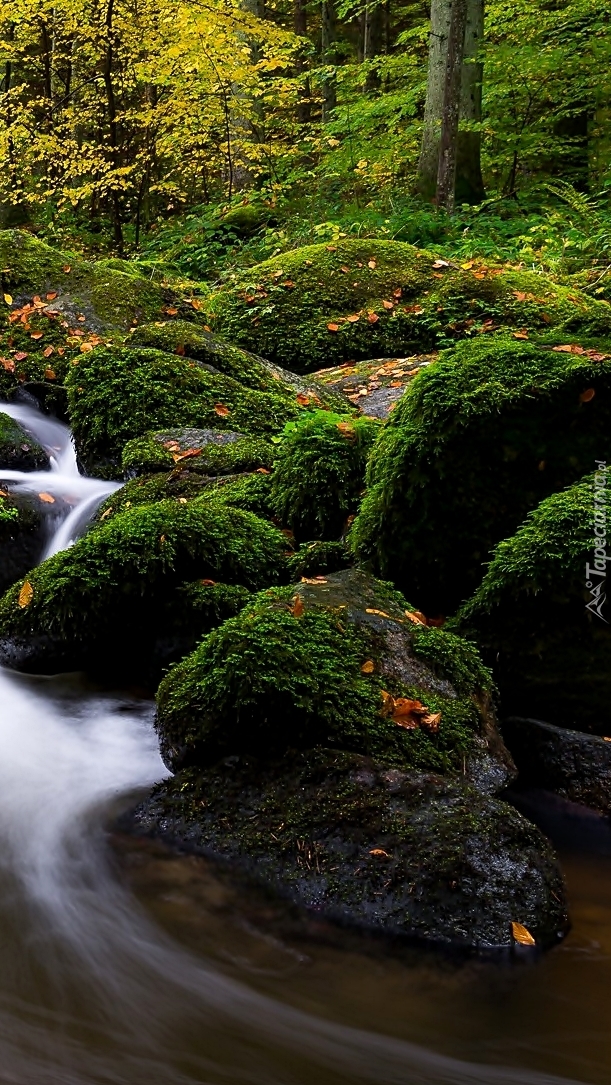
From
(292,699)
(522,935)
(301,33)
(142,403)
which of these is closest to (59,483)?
(142,403)

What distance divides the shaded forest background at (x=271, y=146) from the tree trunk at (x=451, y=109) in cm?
39

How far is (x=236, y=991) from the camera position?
8.18 feet

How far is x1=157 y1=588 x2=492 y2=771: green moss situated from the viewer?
3.14 meters

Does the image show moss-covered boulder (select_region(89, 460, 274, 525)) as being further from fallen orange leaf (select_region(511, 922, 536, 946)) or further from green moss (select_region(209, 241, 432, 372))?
green moss (select_region(209, 241, 432, 372))

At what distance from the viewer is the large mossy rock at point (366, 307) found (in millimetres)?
8086

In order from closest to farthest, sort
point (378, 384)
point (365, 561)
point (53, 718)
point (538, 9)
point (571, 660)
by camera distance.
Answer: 1. point (571, 660)
2. point (53, 718)
3. point (365, 561)
4. point (378, 384)
5. point (538, 9)

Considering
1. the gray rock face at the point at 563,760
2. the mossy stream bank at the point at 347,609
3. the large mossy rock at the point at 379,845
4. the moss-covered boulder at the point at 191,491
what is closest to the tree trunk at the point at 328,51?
the mossy stream bank at the point at 347,609

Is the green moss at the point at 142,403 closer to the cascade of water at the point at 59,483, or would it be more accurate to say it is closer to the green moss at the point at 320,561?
the cascade of water at the point at 59,483

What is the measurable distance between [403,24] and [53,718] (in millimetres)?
23906

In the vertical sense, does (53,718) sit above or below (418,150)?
below

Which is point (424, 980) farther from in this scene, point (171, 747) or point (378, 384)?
point (378, 384)

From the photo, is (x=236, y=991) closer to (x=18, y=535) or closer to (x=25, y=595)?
(x=25, y=595)

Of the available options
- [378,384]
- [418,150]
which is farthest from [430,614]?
[418,150]

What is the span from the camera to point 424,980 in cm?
247
